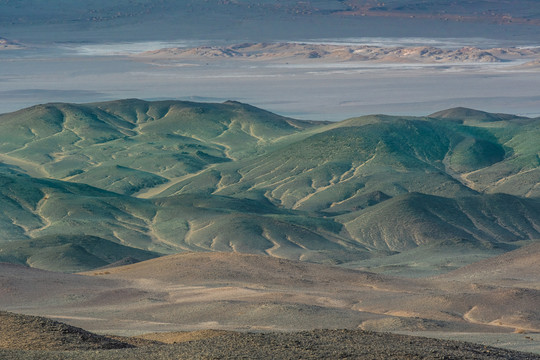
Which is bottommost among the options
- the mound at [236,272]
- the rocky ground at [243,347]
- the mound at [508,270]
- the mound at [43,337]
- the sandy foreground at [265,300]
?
the mound at [508,270]

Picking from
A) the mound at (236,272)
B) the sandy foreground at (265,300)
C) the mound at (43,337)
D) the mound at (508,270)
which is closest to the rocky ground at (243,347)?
the mound at (43,337)

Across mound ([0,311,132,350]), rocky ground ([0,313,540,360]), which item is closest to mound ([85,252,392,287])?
mound ([0,311,132,350])

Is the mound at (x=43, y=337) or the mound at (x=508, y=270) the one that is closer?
the mound at (x=43, y=337)

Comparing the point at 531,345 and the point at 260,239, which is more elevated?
the point at 531,345

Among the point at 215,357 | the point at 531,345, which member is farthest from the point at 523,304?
the point at 215,357

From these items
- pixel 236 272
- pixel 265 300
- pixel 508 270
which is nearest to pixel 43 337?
pixel 265 300

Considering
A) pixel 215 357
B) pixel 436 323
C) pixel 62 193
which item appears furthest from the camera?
pixel 62 193

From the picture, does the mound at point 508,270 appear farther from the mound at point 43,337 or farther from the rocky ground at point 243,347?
the mound at point 43,337

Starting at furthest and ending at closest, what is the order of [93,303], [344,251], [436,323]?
[344,251], [93,303], [436,323]

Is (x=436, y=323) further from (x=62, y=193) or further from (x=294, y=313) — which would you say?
(x=62, y=193)
